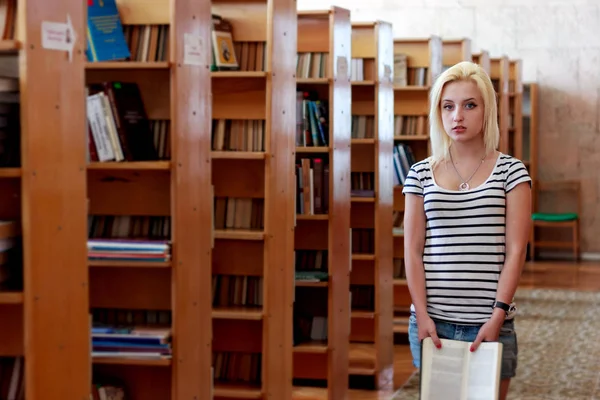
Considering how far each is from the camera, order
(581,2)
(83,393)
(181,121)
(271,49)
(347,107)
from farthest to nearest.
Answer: (581,2), (347,107), (271,49), (181,121), (83,393)

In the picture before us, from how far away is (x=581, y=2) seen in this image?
12984 millimetres

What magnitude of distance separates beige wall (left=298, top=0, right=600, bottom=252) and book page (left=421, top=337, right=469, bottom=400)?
1087 centimetres

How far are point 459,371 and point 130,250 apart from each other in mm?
1495

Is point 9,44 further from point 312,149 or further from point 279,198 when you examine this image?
point 312,149

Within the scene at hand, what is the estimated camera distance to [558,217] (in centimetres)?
1262

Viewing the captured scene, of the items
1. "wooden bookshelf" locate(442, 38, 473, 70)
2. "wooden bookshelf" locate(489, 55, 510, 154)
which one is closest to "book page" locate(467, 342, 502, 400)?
"wooden bookshelf" locate(442, 38, 473, 70)

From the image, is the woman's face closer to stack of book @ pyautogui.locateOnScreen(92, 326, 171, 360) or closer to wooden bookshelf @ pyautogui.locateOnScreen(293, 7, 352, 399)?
stack of book @ pyautogui.locateOnScreen(92, 326, 171, 360)

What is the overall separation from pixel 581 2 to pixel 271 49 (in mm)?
9565

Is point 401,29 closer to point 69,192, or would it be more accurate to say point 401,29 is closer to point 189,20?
point 189,20

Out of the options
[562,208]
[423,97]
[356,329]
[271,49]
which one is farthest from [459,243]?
[562,208]

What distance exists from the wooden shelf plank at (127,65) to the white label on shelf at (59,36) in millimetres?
800

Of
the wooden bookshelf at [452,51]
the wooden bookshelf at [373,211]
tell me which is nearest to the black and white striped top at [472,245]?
the wooden bookshelf at [373,211]

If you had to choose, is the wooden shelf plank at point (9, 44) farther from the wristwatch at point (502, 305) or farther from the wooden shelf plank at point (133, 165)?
the wristwatch at point (502, 305)

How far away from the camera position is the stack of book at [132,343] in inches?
144
